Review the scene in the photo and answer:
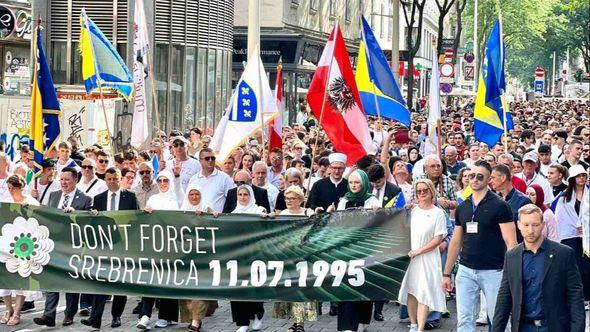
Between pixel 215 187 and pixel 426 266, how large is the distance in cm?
301

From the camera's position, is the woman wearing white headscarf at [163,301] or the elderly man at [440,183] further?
the elderly man at [440,183]

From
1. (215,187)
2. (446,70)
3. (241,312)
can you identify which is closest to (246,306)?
(241,312)

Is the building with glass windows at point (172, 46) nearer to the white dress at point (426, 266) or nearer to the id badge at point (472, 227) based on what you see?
the white dress at point (426, 266)

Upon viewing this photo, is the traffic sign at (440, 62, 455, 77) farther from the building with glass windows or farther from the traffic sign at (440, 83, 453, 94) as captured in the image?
the building with glass windows

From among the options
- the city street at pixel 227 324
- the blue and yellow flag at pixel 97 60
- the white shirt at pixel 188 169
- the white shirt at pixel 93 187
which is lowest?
the city street at pixel 227 324

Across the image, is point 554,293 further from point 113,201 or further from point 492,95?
point 492,95

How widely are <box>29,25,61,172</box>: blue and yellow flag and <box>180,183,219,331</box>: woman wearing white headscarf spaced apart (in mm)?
2704

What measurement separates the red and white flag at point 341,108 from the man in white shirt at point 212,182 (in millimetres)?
1216

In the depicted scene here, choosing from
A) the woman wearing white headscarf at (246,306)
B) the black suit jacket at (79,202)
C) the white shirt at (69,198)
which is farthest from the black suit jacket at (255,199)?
the white shirt at (69,198)

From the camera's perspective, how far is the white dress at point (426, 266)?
11.6 meters

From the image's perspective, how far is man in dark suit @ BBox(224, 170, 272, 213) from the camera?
1310 cm

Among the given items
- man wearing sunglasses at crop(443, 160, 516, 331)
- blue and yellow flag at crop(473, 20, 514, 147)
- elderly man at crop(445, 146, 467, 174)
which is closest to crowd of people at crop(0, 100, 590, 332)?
man wearing sunglasses at crop(443, 160, 516, 331)

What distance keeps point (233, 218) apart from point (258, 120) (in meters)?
4.01

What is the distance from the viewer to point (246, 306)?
12.5 m
